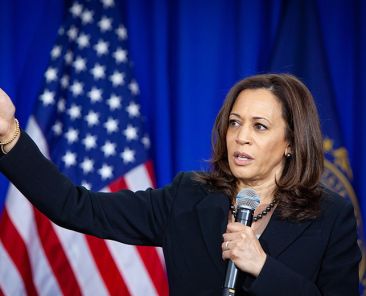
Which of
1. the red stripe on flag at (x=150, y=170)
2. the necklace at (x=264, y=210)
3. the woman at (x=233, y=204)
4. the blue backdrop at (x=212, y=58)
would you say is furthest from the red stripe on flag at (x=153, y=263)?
the necklace at (x=264, y=210)

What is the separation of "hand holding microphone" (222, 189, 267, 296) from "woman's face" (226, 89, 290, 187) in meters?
0.26

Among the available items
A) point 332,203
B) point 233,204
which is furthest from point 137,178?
point 332,203

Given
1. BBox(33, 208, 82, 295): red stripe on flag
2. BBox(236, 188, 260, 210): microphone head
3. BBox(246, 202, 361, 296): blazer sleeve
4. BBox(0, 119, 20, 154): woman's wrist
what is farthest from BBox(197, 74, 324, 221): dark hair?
BBox(33, 208, 82, 295): red stripe on flag

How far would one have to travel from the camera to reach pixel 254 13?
10.2ft

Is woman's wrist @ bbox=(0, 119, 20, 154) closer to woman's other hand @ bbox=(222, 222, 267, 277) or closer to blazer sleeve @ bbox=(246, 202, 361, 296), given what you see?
woman's other hand @ bbox=(222, 222, 267, 277)

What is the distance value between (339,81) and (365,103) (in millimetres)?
175

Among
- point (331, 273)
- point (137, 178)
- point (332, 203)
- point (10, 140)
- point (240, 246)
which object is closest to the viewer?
point (240, 246)

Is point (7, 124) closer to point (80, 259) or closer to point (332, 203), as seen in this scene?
point (332, 203)

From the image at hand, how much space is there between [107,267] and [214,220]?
129 centimetres

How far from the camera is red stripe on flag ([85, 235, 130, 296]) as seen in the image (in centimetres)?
289

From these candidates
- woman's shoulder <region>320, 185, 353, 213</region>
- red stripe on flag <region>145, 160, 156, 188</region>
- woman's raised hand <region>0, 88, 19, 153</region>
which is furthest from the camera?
red stripe on flag <region>145, 160, 156, 188</region>

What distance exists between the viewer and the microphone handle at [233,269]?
1.38 m

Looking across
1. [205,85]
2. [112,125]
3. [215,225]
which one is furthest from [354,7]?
[215,225]

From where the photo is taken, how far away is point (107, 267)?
2.90 metres
